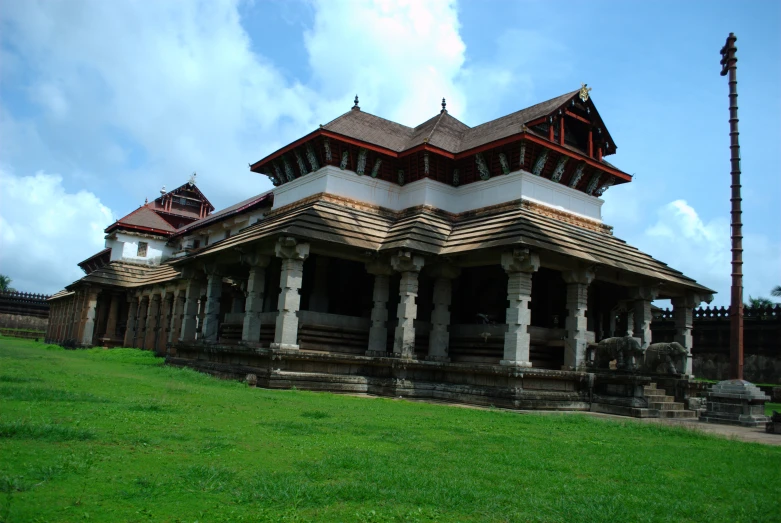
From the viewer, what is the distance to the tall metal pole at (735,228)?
15844mm

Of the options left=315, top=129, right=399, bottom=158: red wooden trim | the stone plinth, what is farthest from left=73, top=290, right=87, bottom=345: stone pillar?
the stone plinth

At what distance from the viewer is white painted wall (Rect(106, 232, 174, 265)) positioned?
43.0 metres

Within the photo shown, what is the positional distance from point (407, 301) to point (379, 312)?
4.29ft

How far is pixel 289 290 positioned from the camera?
1686cm

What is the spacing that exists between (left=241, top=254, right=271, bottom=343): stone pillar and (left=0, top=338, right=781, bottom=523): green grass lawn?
7.28 metres

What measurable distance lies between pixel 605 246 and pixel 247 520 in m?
16.7

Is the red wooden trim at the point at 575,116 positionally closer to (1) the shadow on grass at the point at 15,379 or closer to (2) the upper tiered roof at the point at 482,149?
(2) the upper tiered roof at the point at 482,149

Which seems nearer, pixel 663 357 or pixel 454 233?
pixel 663 357

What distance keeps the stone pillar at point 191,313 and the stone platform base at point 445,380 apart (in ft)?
19.9

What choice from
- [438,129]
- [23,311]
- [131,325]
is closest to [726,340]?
[438,129]

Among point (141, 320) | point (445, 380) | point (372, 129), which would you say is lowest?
point (445, 380)

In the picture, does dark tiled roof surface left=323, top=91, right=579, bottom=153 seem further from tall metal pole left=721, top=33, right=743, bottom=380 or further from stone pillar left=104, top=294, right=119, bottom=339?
stone pillar left=104, top=294, right=119, bottom=339

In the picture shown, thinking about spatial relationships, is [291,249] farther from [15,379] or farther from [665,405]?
[665,405]

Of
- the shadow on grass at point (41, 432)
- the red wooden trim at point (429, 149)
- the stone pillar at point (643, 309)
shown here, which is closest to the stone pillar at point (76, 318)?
the red wooden trim at point (429, 149)
